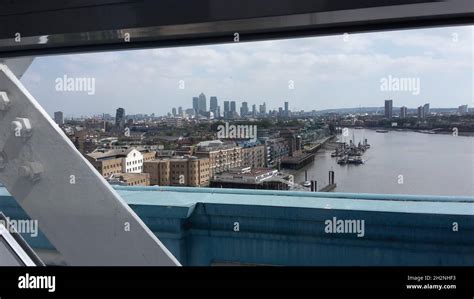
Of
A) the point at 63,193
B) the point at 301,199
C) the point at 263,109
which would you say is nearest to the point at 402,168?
the point at 301,199

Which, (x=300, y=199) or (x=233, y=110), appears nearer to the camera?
(x=233, y=110)

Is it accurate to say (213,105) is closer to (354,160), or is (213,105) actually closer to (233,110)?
(233,110)

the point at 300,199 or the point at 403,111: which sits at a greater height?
the point at 403,111

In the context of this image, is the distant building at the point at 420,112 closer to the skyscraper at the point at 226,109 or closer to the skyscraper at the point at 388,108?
the skyscraper at the point at 388,108

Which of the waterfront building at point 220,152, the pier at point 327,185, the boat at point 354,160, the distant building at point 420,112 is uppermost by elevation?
the distant building at point 420,112

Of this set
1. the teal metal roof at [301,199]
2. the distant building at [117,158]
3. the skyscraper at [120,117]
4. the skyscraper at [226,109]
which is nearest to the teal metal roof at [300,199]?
the teal metal roof at [301,199]

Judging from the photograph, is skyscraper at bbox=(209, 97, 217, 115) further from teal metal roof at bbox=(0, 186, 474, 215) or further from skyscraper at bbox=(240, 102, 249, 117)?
teal metal roof at bbox=(0, 186, 474, 215)

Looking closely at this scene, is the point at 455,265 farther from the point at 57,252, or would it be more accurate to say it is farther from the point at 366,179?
the point at 57,252
